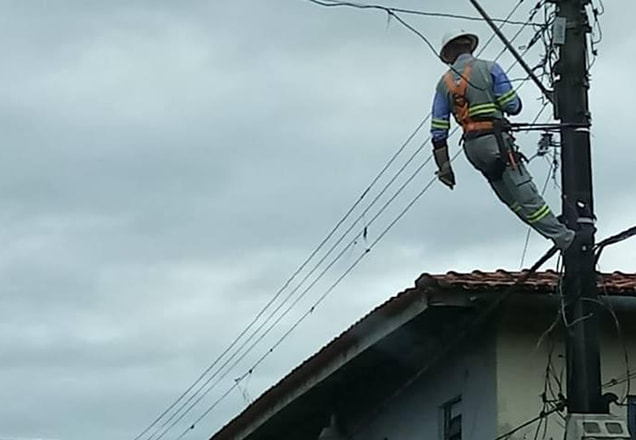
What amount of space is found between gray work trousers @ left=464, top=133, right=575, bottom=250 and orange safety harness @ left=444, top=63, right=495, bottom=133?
10 cm

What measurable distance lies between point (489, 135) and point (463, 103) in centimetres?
31

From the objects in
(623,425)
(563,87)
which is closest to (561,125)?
(563,87)

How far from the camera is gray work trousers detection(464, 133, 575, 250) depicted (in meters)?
10.1

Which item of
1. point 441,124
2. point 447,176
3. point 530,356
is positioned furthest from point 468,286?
point 441,124

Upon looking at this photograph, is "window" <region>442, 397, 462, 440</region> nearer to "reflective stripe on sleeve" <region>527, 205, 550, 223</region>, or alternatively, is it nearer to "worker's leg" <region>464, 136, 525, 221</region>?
"worker's leg" <region>464, 136, 525, 221</region>

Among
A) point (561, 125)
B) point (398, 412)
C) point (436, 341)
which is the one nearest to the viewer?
point (561, 125)

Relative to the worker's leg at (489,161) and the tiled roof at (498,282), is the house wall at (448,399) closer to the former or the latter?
the tiled roof at (498,282)

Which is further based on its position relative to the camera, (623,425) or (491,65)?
(491,65)

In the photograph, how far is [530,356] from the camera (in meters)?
13.1

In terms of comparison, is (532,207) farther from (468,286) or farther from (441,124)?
(468,286)

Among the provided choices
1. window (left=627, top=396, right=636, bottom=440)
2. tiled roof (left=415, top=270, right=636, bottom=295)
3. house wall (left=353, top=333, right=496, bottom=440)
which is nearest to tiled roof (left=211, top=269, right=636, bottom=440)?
tiled roof (left=415, top=270, right=636, bottom=295)

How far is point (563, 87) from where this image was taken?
33.8ft

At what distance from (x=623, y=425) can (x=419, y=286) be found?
3.67 meters

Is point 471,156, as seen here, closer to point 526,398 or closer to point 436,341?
point 526,398
